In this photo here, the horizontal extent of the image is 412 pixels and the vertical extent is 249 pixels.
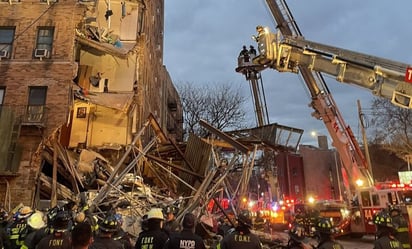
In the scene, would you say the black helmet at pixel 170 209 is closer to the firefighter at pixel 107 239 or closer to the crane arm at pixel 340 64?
the firefighter at pixel 107 239

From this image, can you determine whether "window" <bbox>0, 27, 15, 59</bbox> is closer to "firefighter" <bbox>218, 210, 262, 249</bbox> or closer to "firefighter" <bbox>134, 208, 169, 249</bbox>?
"firefighter" <bbox>134, 208, 169, 249</bbox>

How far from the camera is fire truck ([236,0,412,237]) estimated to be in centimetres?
830

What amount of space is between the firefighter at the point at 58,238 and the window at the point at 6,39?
14.1m

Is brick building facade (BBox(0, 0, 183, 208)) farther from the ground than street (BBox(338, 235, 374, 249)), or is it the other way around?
brick building facade (BBox(0, 0, 183, 208))

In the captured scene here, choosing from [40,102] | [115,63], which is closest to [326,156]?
[115,63]

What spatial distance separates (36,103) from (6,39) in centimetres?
374

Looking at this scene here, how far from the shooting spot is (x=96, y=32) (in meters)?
18.9

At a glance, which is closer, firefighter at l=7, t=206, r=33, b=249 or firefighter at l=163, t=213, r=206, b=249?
firefighter at l=163, t=213, r=206, b=249

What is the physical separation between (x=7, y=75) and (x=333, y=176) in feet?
72.5

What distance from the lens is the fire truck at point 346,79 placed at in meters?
Answer: 8.30

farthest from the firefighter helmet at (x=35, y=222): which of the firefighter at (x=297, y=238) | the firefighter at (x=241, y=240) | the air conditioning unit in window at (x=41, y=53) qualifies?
the air conditioning unit in window at (x=41, y=53)

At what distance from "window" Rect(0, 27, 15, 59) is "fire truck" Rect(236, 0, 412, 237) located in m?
11.6

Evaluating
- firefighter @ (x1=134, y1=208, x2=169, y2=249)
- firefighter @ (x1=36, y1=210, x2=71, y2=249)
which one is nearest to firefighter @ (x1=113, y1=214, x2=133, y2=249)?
firefighter @ (x1=134, y1=208, x2=169, y2=249)

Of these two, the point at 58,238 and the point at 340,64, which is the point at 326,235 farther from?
the point at 340,64
